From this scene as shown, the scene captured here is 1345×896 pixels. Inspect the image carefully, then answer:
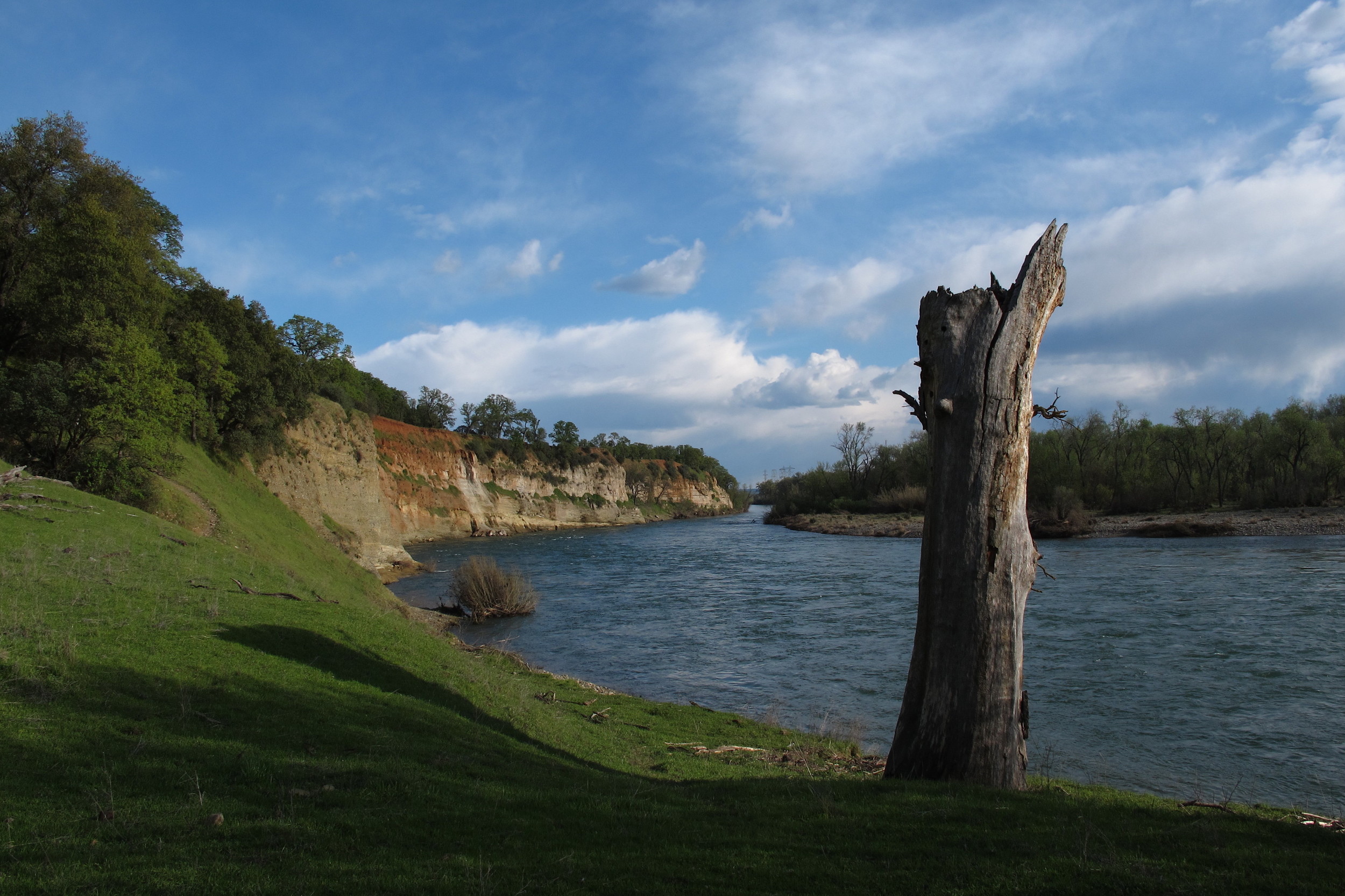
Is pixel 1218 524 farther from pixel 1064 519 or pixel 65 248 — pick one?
pixel 65 248

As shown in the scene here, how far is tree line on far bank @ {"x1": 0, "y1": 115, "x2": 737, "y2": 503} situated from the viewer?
2073cm

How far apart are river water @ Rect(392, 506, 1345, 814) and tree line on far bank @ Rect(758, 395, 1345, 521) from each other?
62.1ft

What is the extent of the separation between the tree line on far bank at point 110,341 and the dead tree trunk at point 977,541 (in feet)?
74.5

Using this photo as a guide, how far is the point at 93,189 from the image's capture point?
27.2 metres

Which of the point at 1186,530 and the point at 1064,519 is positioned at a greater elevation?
the point at 1064,519

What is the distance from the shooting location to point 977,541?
804 cm

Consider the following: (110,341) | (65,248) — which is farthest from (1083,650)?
(65,248)

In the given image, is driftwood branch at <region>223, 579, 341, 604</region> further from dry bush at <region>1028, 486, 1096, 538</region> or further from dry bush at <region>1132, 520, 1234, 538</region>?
dry bush at <region>1132, 520, 1234, 538</region>

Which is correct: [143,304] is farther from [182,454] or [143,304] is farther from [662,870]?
[662,870]

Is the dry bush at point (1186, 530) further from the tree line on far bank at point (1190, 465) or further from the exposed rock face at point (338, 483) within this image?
the exposed rock face at point (338, 483)

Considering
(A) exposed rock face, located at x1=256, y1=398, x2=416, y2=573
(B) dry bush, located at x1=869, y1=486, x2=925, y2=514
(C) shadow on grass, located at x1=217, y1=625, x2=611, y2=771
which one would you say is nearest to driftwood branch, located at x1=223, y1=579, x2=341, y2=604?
(C) shadow on grass, located at x1=217, y1=625, x2=611, y2=771

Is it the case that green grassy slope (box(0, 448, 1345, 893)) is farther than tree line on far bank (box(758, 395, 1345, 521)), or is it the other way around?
tree line on far bank (box(758, 395, 1345, 521))

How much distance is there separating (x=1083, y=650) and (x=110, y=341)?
3078 centimetres

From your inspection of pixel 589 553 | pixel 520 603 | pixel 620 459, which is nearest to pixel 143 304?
pixel 520 603
